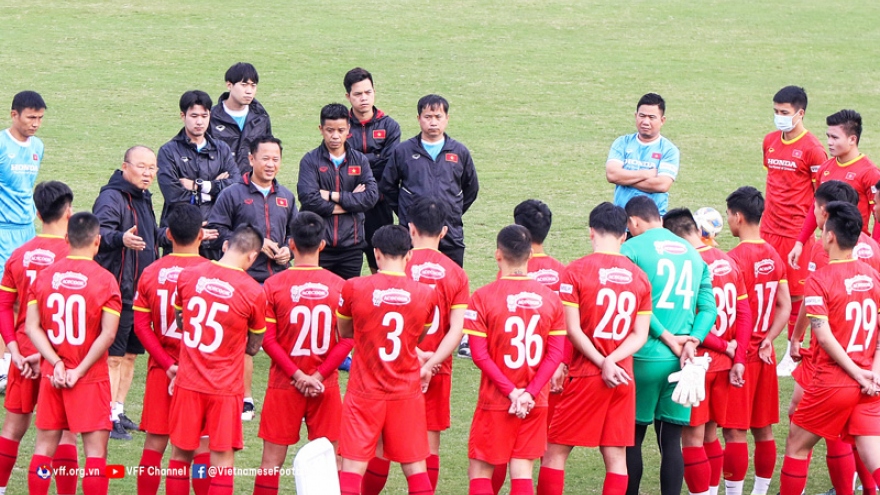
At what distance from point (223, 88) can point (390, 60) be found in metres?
3.45

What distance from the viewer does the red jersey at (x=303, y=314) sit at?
667 centimetres

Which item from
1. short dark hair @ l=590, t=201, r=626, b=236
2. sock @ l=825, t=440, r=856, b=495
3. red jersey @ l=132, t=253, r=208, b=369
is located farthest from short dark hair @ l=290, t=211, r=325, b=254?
sock @ l=825, t=440, r=856, b=495

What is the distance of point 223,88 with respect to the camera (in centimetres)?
1905

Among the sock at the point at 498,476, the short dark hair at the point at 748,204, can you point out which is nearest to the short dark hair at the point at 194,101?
the sock at the point at 498,476

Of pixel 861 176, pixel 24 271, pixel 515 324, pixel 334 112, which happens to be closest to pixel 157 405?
pixel 24 271

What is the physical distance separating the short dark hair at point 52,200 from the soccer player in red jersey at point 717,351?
387 centimetres

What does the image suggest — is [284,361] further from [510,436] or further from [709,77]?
[709,77]

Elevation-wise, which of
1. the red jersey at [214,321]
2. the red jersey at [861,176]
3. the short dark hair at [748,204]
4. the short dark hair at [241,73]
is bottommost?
the red jersey at [214,321]

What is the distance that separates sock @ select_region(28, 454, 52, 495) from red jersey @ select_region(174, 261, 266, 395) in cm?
93

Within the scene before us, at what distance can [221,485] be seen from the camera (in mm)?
6438

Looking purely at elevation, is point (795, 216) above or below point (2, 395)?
above

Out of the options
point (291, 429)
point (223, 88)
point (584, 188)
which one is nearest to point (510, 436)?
point (291, 429)

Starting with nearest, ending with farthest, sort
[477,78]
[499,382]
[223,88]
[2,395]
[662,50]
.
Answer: [499,382] → [2,395] → [223,88] → [477,78] → [662,50]

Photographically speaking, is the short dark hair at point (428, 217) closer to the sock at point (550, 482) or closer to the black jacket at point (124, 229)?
the sock at point (550, 482)
